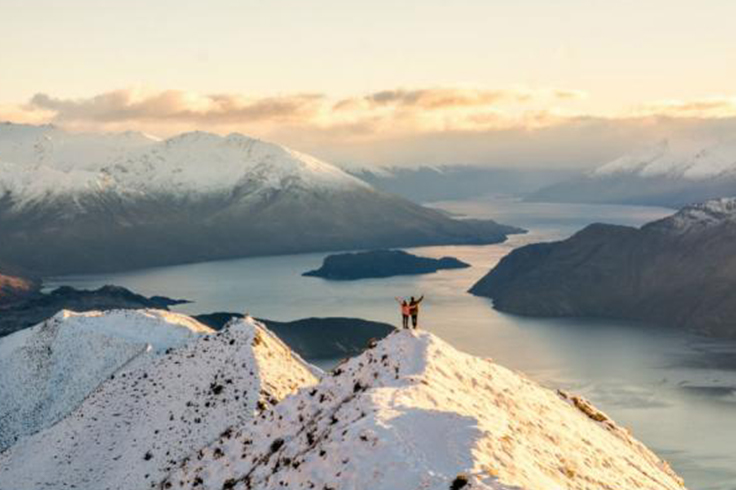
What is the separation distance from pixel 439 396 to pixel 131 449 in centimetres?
5734

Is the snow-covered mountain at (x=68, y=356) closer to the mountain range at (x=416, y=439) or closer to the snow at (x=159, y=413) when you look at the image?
the snow at (x=159, y=413)

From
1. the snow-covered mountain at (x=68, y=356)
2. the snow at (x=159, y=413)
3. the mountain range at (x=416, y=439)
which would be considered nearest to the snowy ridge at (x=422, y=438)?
the mountain range at (x=416, y=439)

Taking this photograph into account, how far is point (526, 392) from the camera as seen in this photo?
58.0 metres

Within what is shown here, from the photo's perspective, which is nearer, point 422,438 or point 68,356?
point 422,438

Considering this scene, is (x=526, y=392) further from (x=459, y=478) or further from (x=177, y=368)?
(x=177, y=368)

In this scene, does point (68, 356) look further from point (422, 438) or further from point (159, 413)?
point (422, 438)

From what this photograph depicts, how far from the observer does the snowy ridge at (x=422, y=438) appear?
39.9 m

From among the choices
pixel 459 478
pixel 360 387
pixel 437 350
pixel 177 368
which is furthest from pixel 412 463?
pixel 177 368

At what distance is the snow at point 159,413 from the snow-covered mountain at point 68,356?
1924cm

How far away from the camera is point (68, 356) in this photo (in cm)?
14688

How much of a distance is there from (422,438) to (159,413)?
64053mm

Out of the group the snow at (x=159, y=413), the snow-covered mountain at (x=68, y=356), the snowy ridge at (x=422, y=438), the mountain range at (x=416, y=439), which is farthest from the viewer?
the snow-covered mountain at (x=68, y=356)

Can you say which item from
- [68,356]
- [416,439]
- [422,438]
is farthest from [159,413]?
[416,439]

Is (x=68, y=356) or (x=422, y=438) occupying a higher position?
(x=422, y=438)
